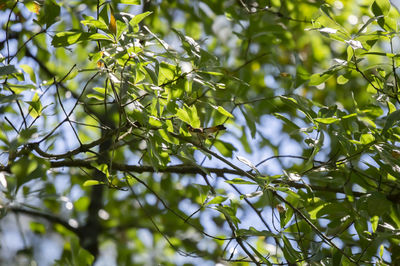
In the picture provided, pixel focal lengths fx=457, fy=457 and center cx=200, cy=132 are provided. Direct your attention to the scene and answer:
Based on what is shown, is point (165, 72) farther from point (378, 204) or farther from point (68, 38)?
point (378, 204)

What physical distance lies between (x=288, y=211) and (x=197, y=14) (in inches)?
45.7

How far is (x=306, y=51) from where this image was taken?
226 centimetres

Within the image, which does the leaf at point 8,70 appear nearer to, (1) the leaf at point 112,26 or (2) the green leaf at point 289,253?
(1) the leaf at point 112,26

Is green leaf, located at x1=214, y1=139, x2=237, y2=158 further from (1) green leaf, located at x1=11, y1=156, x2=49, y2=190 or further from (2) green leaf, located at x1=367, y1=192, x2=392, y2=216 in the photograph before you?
(1) green leaf, located at x1=11, y1=156, x2=49, y2=190

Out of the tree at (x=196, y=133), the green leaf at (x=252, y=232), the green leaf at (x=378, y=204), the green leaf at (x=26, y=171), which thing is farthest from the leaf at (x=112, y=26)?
the green leaf at (x=378, y=204)

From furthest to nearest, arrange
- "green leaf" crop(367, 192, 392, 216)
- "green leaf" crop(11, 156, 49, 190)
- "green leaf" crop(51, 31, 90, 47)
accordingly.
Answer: "green leaf" crop(367, 192, 392, 216) < "green leaf" crop(51, 31, 90, 47) < "green leaf" crop(11, 156, 49, 190)

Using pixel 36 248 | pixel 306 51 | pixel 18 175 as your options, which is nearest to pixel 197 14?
pixel 306 51

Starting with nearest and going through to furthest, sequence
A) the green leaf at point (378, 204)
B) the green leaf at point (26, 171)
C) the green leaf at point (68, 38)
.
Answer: the green leaf at point (26, 171)
the green leaf at point (68, 38)
the green leaf at point (378, 204)

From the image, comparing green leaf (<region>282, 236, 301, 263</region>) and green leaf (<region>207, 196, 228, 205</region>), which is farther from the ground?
green leaf (<region>207, 196, 228, 205</region>)

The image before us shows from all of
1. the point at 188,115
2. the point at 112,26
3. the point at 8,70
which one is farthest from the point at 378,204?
the point at 8,70

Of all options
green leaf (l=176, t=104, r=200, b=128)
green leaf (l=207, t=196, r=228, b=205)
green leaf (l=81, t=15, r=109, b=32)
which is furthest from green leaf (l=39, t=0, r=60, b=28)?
green leaf (l=207, t=196, r=228, b=205)

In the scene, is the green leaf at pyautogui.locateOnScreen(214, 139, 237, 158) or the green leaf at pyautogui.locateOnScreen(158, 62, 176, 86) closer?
the green leaf at pyautogui.locateOnScreen(158, 62, 176, 86)

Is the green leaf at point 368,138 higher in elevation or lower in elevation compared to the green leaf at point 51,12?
lower

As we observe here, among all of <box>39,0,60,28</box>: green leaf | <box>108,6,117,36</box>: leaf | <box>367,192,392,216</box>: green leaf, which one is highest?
<box>108,6,117,36</box>: leaf
